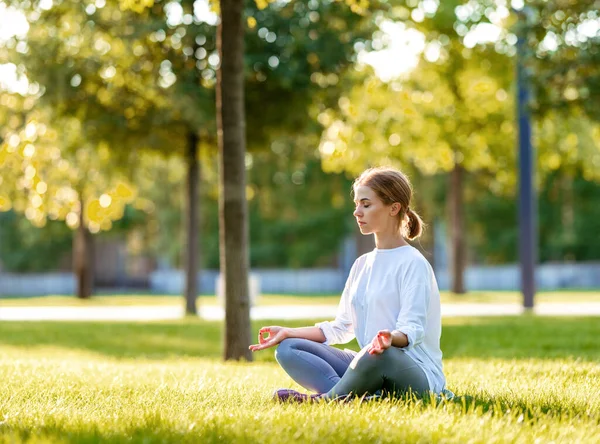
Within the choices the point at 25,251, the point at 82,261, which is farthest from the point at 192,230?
the point at 25,251

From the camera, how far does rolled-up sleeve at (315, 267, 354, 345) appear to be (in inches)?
234

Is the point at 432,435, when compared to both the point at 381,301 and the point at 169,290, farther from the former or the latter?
the point at 169,290

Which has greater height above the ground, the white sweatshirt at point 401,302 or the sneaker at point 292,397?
the white sweatshirt at point 401,302

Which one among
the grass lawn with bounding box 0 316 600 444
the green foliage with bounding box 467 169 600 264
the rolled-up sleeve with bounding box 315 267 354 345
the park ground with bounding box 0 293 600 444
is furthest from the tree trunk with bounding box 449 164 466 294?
the rolled-up sleeve with bounding box 315 267 354 345

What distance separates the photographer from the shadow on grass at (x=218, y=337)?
493 inches

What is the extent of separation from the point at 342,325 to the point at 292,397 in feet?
1.77

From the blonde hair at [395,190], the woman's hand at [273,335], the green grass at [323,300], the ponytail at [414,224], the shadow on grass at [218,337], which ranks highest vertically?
the blonde hair at [395,190]

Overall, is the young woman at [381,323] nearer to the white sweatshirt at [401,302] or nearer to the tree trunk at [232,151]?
the white sweatshirt at [401,302]

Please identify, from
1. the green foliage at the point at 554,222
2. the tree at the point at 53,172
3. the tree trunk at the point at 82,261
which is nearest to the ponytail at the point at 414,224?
the tree at the point at 53,172

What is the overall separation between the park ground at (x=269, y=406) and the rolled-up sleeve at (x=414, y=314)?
1.13ft

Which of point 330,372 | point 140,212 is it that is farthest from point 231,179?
point 140,212

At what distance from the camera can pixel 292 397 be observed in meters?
5.79

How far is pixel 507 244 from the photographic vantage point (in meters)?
55.6

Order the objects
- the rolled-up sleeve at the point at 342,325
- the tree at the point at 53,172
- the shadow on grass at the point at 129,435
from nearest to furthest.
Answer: the shadow on grass at the point at 129,435
the rolled-up sleeve at the point at 342,325
the tree at the point at 53,172
